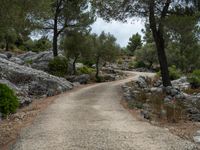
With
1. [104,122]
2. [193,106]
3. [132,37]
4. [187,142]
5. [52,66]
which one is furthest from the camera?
[132,37]

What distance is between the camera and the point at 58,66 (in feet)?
147

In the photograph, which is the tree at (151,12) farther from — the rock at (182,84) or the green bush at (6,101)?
the green bush at (6,101)

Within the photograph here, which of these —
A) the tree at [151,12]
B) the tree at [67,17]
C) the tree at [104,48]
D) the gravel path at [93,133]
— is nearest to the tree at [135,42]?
the tree at [104,48]

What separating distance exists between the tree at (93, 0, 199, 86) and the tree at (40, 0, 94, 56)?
51.2 ft

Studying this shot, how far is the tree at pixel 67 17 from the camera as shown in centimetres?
4766

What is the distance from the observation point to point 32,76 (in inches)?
1208

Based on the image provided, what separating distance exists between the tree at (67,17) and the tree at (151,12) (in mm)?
15619

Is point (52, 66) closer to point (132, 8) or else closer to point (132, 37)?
point (132, 8)

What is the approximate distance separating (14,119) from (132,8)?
1435 centimetres

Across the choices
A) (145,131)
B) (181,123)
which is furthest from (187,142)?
(181,123)

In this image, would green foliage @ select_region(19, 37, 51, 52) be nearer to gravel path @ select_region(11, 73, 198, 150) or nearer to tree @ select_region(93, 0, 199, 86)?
tree @ select_region(93, 0, 199, 86)

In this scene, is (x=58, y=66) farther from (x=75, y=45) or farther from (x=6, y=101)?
(x=6, y=101)

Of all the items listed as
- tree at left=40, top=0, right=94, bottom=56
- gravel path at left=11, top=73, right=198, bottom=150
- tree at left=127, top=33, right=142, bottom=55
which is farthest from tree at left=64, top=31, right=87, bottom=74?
tree at left=127, top=33, right=142, bottom=55

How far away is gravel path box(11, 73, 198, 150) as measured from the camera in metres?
12.8
